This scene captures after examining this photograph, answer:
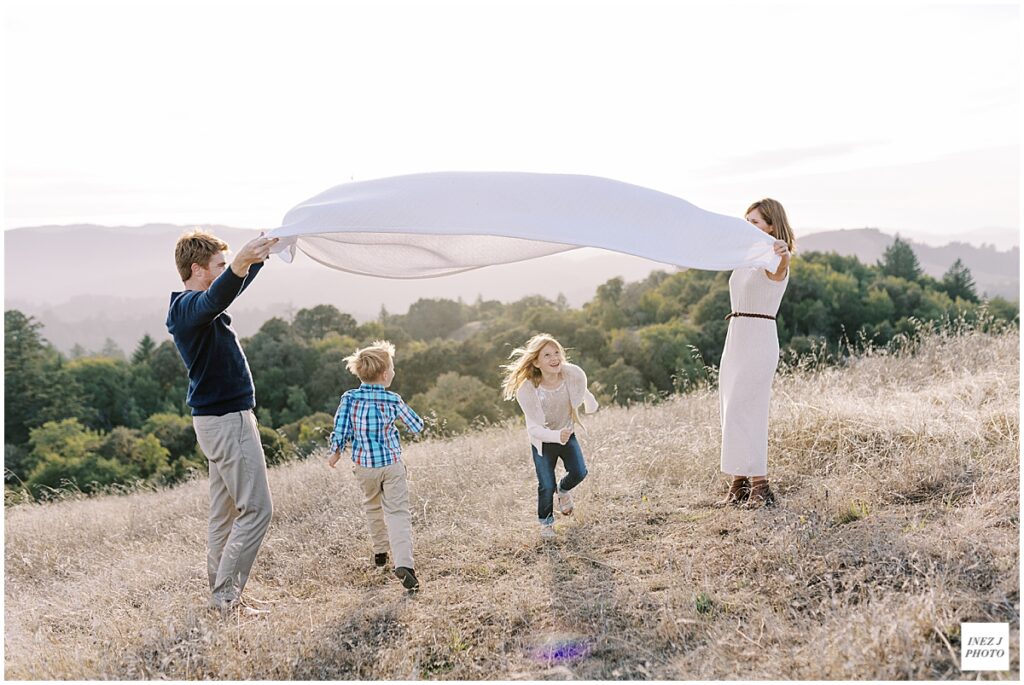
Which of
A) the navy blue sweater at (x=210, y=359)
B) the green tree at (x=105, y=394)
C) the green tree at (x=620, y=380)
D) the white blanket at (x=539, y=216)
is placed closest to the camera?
the navy blue sweater at (x=210, y=359)

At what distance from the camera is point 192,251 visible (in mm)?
4879

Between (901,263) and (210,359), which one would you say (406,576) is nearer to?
(210,359)

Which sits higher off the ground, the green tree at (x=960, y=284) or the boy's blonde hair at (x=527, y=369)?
the green tree at (x=960, y=284)

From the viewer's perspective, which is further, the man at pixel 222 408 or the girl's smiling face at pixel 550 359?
the girl's smiling face at pixel 550 359

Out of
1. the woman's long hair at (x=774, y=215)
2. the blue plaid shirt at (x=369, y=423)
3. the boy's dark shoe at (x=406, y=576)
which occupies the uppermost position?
the woman's long hair at (x=774, y=215)

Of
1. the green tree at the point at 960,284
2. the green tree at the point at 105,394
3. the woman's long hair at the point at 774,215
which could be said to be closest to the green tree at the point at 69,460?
the green tree at the point at 105,394

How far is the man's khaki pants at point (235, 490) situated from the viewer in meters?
4.86

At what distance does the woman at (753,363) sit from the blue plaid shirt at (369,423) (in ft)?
7.19

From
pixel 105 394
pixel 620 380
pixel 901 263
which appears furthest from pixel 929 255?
pixel 105 394

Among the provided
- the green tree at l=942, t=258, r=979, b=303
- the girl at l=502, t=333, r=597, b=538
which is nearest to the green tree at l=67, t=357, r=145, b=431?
the girl at l=502, t=333, r=597, b=538

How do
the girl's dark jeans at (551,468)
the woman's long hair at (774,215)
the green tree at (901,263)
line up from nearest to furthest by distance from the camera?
the woman's long hair at (774,215) < the girl's dark jeans at (551,468) < the green tree at (901,263)

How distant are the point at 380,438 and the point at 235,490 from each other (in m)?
0.90

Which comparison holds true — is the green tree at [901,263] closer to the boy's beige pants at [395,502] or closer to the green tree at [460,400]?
the green tree at [460,400]

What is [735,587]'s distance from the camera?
4.73m
